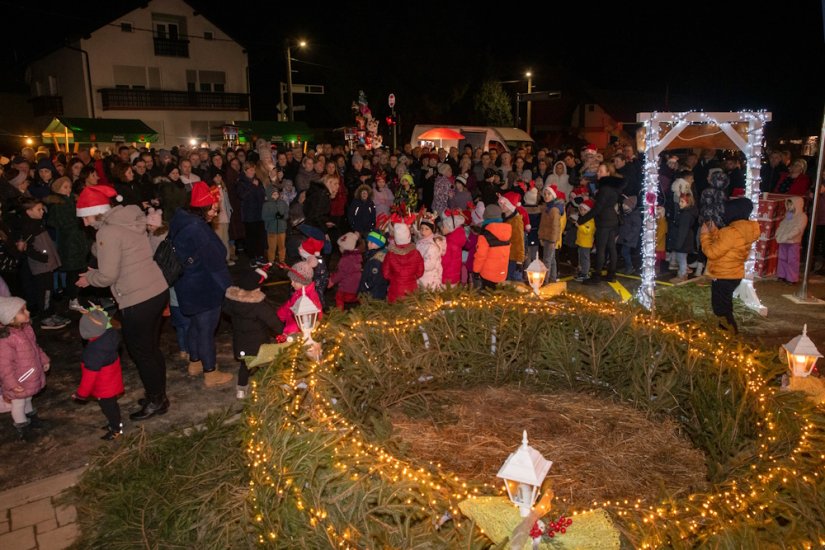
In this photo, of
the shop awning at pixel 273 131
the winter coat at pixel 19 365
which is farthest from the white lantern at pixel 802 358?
the shop awning at pixel 273 131

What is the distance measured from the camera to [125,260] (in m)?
5.26

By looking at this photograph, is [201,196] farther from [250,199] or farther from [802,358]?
[250,199]

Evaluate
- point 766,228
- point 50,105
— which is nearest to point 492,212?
point 766,228

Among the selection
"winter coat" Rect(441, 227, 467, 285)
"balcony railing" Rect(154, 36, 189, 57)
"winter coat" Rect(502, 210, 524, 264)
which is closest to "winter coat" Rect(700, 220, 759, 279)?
"winter coat" Rect(502, 210, 524, 264)

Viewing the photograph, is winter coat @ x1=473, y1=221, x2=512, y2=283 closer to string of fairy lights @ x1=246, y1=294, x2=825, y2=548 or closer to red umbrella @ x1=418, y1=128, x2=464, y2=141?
string of fairy lights @ x1=246, y1=294, x2=825, y2=548

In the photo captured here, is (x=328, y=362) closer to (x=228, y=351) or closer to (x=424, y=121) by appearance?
(x=228, y=351)

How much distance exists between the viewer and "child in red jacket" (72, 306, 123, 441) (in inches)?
199

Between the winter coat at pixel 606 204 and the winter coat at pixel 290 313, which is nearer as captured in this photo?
the winter coat at pixel 290 313

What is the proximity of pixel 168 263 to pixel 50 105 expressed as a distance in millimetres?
36784

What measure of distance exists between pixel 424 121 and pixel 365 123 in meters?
14.4

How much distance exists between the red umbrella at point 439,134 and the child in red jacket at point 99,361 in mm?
19210

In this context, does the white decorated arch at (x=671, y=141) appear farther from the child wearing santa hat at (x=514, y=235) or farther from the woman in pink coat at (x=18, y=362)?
the woman in pink coat at (x=18, y=362)

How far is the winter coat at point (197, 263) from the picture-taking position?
19.1ft

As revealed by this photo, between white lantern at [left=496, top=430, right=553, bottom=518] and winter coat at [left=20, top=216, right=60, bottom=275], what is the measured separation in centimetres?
789
